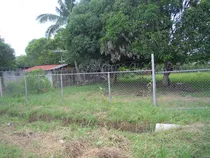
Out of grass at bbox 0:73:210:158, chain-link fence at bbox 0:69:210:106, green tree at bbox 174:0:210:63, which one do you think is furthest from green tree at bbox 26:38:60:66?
green tree at bbox 174:0:210:63

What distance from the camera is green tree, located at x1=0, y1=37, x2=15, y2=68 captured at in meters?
13.4

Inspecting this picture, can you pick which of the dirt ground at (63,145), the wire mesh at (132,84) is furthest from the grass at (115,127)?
the wire mesh at (132,84)

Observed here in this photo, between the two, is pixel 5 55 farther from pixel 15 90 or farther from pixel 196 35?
pixel 196 35

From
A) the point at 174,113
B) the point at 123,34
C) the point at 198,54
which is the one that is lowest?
the point at 174,113

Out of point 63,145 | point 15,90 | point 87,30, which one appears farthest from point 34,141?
point 87,30

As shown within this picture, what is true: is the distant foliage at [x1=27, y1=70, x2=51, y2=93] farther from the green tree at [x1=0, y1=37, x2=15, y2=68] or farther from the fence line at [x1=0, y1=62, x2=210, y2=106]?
the green tree at [x1=0, y1=37, x2=15, y2=68]

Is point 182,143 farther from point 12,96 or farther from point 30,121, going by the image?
point 12,96

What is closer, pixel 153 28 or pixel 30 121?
pixel 30 121

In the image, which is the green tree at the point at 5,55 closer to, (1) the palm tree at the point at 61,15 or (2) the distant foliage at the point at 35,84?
(1) the palm tree at the point at 61,15

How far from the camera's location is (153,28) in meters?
8.20

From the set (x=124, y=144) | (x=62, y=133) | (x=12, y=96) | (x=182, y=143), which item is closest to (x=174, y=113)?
(x=182, y=143)

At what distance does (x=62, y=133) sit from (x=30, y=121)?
207cm

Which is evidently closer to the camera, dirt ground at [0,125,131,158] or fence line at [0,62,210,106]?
dirt ground at [0,125,131,158]

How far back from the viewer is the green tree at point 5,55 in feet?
43.9
